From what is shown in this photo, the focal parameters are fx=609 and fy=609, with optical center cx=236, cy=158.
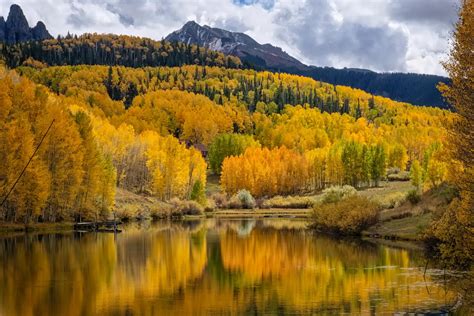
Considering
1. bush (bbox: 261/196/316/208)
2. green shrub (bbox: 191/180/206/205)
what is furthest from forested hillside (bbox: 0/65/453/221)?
Result: bush (bbox: 261/196/316/208)

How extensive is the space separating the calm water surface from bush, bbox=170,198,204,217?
45.0 m

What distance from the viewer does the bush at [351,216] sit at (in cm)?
Result: 5762

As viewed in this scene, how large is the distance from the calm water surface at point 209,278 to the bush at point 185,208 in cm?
4503

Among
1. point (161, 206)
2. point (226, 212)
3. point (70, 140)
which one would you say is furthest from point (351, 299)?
point (226, 212)

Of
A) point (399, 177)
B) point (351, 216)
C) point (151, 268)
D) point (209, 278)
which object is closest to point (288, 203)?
point (399, 177)

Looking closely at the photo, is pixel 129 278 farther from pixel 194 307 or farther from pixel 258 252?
pixel 258 252

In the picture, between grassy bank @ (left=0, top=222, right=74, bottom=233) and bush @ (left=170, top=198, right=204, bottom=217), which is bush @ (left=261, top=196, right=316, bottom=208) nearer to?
bush @ (left=170, top=198, right=204, bottom=217)

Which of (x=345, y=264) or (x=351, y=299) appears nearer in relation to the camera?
(x=351, y=299)

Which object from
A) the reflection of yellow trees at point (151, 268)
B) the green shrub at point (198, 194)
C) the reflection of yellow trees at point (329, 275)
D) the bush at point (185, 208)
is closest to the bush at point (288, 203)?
the green shrub at point (198, 194)

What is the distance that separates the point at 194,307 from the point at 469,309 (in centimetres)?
1073

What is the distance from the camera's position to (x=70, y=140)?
64.8m

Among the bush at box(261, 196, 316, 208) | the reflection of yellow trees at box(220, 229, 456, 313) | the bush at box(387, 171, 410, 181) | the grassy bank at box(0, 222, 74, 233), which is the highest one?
the bush at box(387, 171, 410, 181)

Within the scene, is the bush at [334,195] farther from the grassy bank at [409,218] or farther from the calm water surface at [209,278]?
the calm water surface at [209,278]

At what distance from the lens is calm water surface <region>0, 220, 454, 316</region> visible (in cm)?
2467
